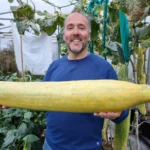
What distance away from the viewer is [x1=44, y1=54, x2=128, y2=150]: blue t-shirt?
48.1 inches

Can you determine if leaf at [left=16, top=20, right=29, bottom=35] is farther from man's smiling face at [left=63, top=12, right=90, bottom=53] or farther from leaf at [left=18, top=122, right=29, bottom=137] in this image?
leaf at [left=18, top=122, right=29, bottom=137]

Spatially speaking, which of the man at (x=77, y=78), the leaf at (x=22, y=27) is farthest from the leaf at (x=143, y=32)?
the leaf at (x=22, y=27)

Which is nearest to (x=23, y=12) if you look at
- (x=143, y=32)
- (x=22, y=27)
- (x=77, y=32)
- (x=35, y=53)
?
(x=22, y=27)

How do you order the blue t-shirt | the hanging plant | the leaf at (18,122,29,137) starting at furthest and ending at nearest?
the leaf at (18,122,29,137) → the blue t-shirt → the hanging plant

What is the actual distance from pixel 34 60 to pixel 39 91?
620 cm

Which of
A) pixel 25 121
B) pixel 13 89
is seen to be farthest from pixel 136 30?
pixel 25 121

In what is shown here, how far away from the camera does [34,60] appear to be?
22.6ft

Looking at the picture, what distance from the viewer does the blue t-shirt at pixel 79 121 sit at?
4.00 feet

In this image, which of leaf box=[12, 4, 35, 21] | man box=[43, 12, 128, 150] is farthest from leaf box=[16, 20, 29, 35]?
man box=[43, 12, 128, 150]

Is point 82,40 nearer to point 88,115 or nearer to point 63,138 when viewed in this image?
point 88,115

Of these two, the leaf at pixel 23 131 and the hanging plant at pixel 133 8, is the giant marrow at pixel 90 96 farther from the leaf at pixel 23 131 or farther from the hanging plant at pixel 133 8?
the leaf at pixel 23 131

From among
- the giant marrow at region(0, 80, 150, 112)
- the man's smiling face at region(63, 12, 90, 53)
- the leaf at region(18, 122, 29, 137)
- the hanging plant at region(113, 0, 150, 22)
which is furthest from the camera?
the leaf at region(18, 122, 29, 137)

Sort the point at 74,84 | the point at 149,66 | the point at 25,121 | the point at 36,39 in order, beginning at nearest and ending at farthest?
the point at 74,84
the point at 25,121
the point at 149,66
the point at 36,39

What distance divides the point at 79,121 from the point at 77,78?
20 centimetres
